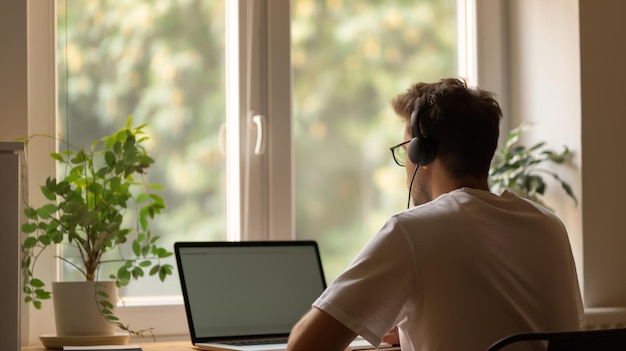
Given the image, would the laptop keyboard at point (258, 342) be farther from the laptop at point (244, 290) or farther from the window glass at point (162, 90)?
the window glass at point (162, 90)

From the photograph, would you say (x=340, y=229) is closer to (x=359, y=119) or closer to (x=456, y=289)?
(x=359, y=119)

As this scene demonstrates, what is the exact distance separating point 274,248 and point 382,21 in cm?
99

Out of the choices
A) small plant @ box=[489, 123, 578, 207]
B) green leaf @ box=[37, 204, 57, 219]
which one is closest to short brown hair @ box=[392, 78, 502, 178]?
green leaf @ box=[37, 204, 57, 219]

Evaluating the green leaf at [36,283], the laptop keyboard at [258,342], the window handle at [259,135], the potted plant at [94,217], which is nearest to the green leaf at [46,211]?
the potted plant at [94,217]

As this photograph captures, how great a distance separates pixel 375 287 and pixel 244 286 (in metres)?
0.97

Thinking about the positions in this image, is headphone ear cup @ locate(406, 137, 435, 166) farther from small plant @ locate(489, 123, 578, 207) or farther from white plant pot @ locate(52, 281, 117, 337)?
small plant @ locate(489, 123, 578, 207)

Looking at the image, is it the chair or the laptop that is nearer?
the chair

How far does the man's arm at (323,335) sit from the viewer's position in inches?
58.7

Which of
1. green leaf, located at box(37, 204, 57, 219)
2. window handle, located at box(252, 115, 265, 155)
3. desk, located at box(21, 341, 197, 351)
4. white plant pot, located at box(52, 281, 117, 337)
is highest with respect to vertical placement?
window handle, located at box(252, 115, 265, 155)

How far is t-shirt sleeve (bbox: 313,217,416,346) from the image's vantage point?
1.49 m

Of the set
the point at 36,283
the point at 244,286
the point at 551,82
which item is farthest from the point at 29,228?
the point at 551,82

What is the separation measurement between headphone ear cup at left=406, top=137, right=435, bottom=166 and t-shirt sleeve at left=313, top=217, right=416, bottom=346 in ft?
0.83

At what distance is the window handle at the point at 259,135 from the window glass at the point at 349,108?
0.15 meters

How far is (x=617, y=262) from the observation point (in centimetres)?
301
